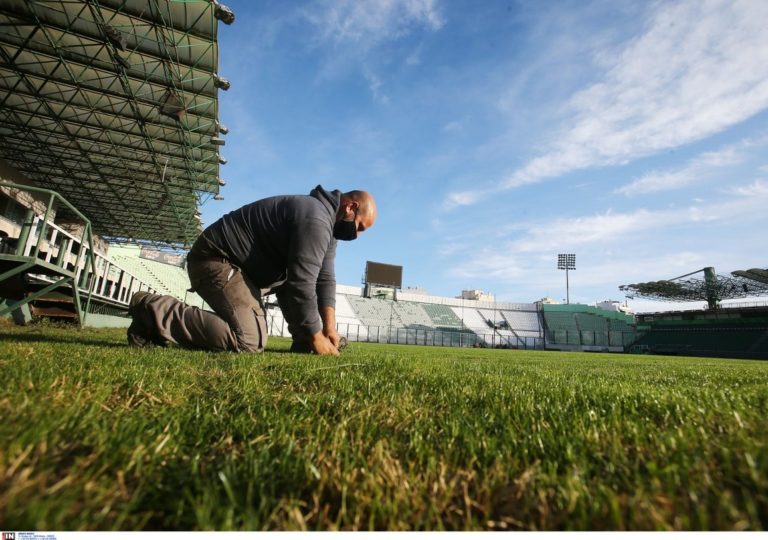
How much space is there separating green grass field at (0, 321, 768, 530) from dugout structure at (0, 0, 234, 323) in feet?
14.0

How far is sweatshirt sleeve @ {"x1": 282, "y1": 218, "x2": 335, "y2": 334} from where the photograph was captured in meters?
3.33

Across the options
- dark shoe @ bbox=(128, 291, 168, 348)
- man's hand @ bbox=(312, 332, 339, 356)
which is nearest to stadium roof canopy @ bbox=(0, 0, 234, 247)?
dark shoe @ bbox=(128, 291, 168, 348)

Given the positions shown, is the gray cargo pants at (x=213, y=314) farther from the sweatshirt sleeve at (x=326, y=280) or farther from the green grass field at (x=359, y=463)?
the green grass field at (x=359, y=463)

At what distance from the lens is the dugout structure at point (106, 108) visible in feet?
33.4

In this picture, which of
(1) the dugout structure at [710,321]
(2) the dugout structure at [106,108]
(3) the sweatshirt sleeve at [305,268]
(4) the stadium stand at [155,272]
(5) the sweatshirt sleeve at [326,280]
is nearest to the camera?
(3) the sweatshirt sleeve at [305,268]

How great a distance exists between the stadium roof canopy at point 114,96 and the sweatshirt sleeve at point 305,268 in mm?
9922

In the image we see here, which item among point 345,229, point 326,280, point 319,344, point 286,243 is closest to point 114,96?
point 326,280

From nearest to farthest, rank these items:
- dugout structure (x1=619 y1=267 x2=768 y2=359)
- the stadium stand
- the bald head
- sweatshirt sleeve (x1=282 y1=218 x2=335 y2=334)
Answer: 1. sweatshirt sleeve (x1=282 y1=218 x2=335 y2=334)
2. the bald head
3. the stadium stand
4. dugout structure (x1=619 y1=267 x2=768 y2=359)

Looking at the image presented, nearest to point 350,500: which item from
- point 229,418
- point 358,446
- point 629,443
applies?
point 358,446

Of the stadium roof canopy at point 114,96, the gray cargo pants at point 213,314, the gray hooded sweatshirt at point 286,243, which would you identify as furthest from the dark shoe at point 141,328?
the stadium roof canopy at point 114,96

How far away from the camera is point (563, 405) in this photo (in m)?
1.64

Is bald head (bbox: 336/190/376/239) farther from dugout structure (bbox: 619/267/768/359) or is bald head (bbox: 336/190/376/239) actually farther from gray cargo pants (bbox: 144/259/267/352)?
dugout structure (bbox: 619/267/768/359)

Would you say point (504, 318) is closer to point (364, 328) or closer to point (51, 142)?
point (364, 328)

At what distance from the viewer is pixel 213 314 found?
12.1ft
